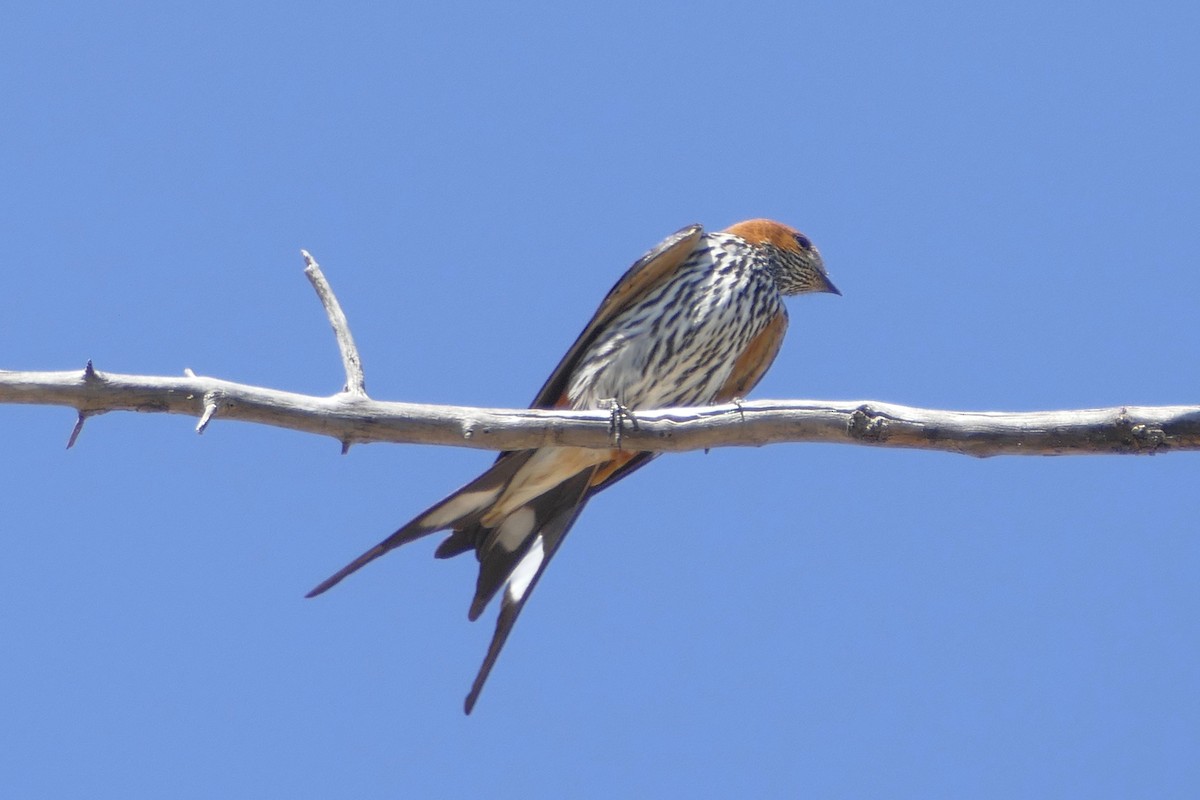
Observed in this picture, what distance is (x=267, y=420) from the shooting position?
4152 millimetres

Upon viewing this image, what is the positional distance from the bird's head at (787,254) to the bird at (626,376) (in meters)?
0.02

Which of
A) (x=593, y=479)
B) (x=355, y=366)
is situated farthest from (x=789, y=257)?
(x=355, y=366)

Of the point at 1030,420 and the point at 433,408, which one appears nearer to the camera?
the point at 1030,420

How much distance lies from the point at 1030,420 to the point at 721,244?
3.02 meters

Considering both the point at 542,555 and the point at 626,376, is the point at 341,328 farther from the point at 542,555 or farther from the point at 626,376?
the point at 626,376

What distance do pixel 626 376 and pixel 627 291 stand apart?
51cm

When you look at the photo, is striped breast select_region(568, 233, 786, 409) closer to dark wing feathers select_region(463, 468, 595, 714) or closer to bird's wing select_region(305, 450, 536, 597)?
dark wing feathers select_region(463, 468, 595, 714)

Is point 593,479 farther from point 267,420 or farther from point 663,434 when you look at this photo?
point 267,420

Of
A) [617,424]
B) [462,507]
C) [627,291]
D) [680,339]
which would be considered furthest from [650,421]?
[627,291]

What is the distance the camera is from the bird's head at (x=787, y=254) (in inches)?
282

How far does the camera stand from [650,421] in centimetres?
443

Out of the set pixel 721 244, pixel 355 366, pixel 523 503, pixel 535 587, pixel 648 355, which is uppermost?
pixel 721 244

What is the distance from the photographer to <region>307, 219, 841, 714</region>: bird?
5246 mm

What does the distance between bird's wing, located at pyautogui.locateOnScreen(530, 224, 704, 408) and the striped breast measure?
0.16ft
